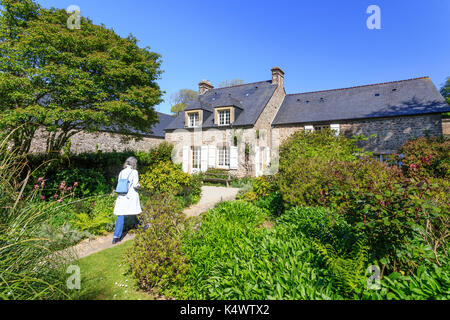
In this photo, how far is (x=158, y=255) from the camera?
3.24 metres

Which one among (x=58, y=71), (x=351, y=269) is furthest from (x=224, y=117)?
(x=351, y=269)

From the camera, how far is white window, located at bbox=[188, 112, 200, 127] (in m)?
16.7

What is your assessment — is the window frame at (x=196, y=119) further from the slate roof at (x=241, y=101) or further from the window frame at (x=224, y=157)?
the window frame at (x=224, y=157)

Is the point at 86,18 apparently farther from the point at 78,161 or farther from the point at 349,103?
the point at 349,103

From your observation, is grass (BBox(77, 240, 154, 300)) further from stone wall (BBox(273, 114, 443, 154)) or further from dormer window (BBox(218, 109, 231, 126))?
stone wall (BBox(273, 114, 443, 154))

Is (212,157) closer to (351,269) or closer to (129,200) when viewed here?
(129,200)

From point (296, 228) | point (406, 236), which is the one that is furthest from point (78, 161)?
point (406, 236)

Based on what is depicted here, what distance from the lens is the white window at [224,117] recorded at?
1561 cm

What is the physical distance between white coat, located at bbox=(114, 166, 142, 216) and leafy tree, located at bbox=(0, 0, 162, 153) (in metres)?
2.58

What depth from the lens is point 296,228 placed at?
13.3 feet

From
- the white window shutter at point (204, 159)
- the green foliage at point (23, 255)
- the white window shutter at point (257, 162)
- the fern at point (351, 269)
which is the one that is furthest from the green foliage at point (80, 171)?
the white window shutter at point (257, 162)

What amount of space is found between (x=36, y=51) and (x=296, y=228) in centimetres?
805

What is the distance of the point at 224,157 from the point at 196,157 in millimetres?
2583

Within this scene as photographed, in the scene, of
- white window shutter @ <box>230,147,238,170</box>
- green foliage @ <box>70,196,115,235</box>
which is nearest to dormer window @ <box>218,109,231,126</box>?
white window shutter @ <box>230,147,238,170</box>
